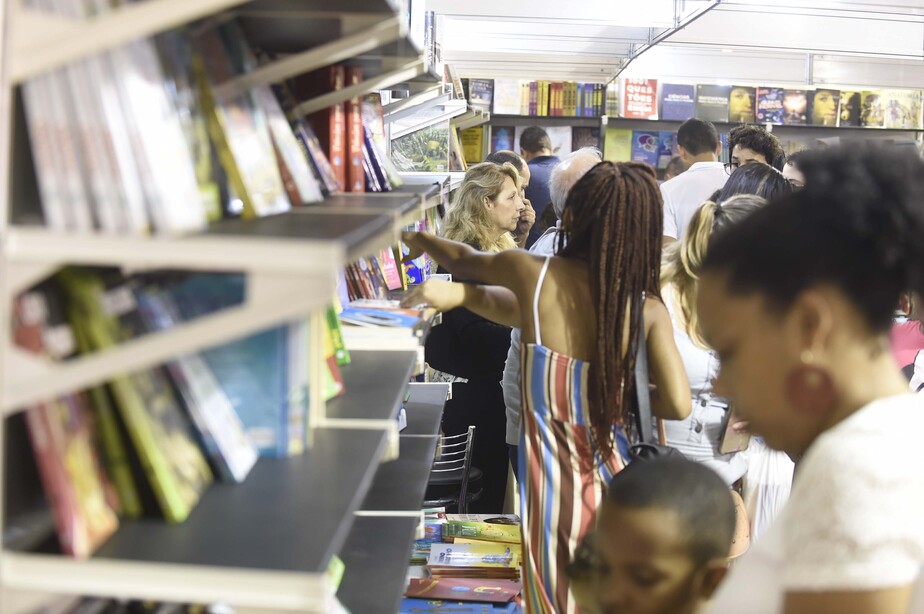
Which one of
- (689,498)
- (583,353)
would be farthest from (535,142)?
(689,498)

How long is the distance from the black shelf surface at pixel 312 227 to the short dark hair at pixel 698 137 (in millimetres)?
4515

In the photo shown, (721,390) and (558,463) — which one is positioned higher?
(721,390)

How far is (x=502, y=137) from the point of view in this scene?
8.84 metres

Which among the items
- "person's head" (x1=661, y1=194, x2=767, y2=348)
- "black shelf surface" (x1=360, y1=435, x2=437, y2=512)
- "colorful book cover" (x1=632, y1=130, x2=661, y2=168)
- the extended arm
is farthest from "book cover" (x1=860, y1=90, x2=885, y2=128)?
"black shelf surface" (x1=360, y1=435, x2=437, y2=512)

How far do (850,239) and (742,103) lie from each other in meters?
8.30

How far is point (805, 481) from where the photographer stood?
1.04m

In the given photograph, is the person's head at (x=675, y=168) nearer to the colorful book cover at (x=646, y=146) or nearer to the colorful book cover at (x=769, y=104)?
the colorful book cover at (x=646, y=146)

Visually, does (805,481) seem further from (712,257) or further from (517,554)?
(517,554)

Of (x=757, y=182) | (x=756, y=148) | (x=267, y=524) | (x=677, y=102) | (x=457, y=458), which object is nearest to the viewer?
(x=267, y=524)

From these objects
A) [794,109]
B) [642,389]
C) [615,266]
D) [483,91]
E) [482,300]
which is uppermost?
[483,91]

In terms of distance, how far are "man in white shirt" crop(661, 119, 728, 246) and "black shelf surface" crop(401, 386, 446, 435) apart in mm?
1885

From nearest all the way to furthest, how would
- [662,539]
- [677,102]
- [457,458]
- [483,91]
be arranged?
[662,539] → [457,458] → [483,91] → [677,102]

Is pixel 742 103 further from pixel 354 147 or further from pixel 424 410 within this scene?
pixel 354 147

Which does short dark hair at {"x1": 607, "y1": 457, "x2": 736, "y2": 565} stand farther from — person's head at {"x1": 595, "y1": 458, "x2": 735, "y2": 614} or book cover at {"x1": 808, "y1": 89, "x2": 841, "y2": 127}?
book cover at {"x1": 808, "y1": 89, "x2": 841, "y2": 127}
